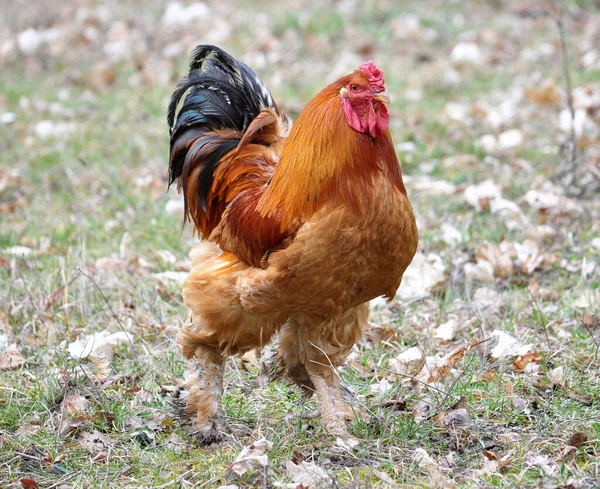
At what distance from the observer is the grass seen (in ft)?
11.8

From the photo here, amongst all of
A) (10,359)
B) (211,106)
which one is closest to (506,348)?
(211,106)

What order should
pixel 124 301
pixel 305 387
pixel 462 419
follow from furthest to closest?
pixel 124 301
pixel 305 387
pixel 462 419

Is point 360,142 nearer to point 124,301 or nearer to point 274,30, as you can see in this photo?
point 124,301

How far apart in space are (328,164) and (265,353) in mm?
1535

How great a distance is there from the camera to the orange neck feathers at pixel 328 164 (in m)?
3.40

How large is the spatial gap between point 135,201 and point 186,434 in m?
3.31

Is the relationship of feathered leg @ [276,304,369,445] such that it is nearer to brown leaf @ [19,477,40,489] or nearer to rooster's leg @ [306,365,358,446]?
rooster's leg @ [306,365,358,446]

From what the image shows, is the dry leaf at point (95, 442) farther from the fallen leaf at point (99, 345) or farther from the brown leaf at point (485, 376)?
the brown leaf at point (485, 376)

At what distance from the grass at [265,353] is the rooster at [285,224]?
0.80 ft

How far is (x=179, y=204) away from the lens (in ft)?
21.4

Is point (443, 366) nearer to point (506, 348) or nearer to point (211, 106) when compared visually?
point (506, 348)

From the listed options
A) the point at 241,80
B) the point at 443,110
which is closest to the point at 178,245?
the point at 241,80

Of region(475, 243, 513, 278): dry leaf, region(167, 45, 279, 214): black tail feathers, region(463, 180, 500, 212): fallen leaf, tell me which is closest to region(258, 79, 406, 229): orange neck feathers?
region(167, 45, 279, 214): black tail feathers

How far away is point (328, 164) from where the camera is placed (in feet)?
11.4
